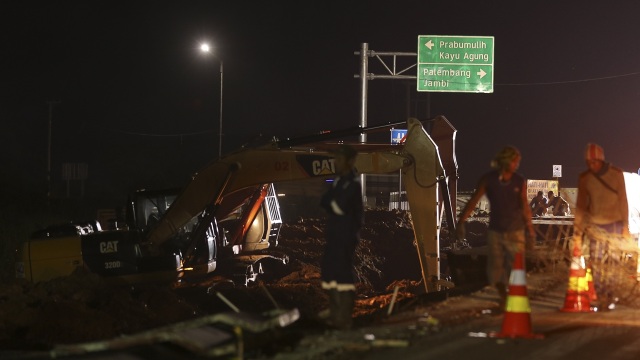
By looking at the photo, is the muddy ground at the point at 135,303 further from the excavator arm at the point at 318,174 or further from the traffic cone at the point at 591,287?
the traffic cone at the point at 591,287

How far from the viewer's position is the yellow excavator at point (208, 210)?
17156mm

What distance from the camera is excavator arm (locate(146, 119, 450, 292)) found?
1708cm

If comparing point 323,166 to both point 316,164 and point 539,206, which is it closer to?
point 316,164

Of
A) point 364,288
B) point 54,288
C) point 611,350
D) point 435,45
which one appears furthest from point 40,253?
point 435,45

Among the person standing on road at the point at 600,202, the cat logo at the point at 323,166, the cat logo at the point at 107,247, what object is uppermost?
the cat logo at the point at 323,166

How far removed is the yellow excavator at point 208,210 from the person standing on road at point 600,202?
6349mm

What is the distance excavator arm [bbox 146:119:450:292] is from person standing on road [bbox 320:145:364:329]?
7.91 metres

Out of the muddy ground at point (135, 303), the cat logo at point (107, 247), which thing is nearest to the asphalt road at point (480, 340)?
the muddy ground at point (135, 303)

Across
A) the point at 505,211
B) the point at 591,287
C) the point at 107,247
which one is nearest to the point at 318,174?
the point at 107,247

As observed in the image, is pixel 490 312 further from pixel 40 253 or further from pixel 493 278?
pixel 40 253

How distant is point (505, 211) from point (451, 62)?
863 inches

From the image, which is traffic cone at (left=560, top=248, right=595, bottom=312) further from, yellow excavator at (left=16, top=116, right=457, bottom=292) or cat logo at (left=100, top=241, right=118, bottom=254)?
cat logo at (left=100, top=241, right=118, bottom=254)

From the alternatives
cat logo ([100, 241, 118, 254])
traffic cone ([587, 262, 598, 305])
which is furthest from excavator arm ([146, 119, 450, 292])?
traffic cone ([587, 262, 598, 305])

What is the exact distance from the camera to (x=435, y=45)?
31047 mm
